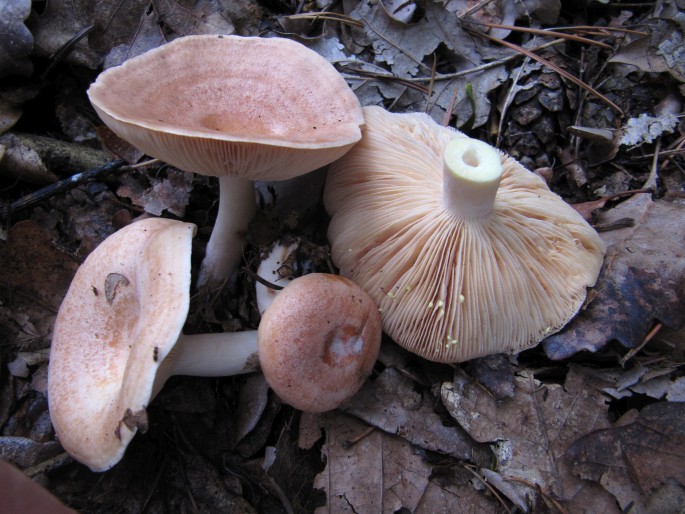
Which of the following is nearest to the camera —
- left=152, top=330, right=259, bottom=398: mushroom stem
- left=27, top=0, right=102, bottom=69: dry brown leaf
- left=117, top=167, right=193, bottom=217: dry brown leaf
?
left=152, top=330, right=259, bottom=398: mushroom stem

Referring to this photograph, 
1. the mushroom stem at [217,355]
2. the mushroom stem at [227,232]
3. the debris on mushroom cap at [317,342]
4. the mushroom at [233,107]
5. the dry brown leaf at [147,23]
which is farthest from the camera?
the dry brown leaf at [147,23]

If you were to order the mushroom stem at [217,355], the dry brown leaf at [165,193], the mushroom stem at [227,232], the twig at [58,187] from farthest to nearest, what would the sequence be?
the dry brown leaf at [165,193] < the twig at [58,187] < the mushroom stem at [227,232] < the mushroom stem at [217,355]

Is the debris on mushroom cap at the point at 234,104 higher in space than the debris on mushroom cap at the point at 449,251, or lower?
higher

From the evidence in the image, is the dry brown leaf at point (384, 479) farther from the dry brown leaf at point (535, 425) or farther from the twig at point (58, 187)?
the twig at point (58, 187)

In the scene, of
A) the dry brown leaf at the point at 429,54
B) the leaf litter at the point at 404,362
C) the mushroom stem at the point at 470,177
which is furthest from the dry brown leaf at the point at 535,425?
the dry brown leaf at the point at 429,54

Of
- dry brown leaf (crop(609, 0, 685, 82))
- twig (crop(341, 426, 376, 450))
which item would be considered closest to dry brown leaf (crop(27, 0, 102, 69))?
twig (crop(341, 426, 376, 450))

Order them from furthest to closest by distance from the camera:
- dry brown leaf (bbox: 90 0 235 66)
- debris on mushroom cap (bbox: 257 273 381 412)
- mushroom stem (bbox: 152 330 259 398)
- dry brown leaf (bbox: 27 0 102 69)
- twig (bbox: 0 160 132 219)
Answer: dry brown leaf (bbox: 90 0 235 66) → dry brown leaf (bbox: 27 0 102 69) → twig (bbox: 0 160 132 219) → mushroom stem (bbox: 152 330 259 398) → debris on mushroom cap (bbox: 257 273 381 412)

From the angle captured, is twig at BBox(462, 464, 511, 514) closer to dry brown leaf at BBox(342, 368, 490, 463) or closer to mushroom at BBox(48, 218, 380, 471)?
dry brown leaf at BBox(342, 368, 490, 463)
